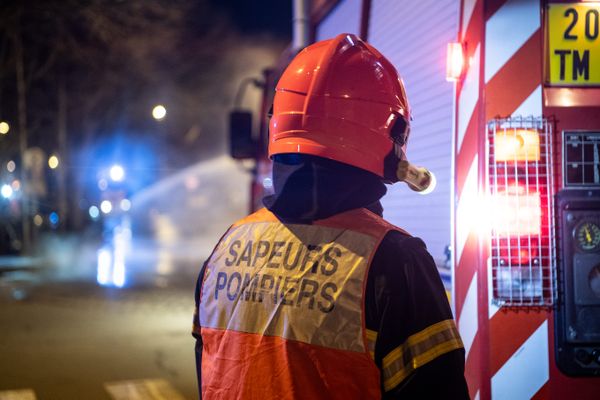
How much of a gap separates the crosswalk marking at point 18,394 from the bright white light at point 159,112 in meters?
27.4

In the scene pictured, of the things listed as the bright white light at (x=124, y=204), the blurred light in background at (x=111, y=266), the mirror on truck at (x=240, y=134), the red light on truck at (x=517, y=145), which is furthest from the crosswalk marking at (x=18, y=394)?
the bright white light at (x=124, y=204)

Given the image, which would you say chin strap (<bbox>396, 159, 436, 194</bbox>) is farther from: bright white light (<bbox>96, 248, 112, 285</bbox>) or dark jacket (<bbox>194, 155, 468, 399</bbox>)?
bright white light (<bbox>96, 248, 112, 285</bbox>)

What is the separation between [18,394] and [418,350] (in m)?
5.03

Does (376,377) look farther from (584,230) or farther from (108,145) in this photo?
(108,145)

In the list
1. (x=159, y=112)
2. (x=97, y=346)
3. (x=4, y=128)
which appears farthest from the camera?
(x=159, y=112)

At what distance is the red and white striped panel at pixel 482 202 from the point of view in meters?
Result: 2.33

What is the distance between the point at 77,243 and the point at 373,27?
2446 centimetres

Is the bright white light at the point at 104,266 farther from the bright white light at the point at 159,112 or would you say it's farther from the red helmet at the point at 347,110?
the red helmet at the point at 347,110

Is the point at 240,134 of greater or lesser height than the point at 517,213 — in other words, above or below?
above

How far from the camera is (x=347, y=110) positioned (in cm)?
171

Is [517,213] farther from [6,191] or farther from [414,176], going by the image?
[6,191]

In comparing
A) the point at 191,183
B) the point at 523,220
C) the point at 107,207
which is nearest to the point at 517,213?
the point at 523,220

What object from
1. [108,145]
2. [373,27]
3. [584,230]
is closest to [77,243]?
[108,145]

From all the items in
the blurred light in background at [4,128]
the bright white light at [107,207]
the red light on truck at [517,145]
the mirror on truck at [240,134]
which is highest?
the blurred light in background at [4,128]
